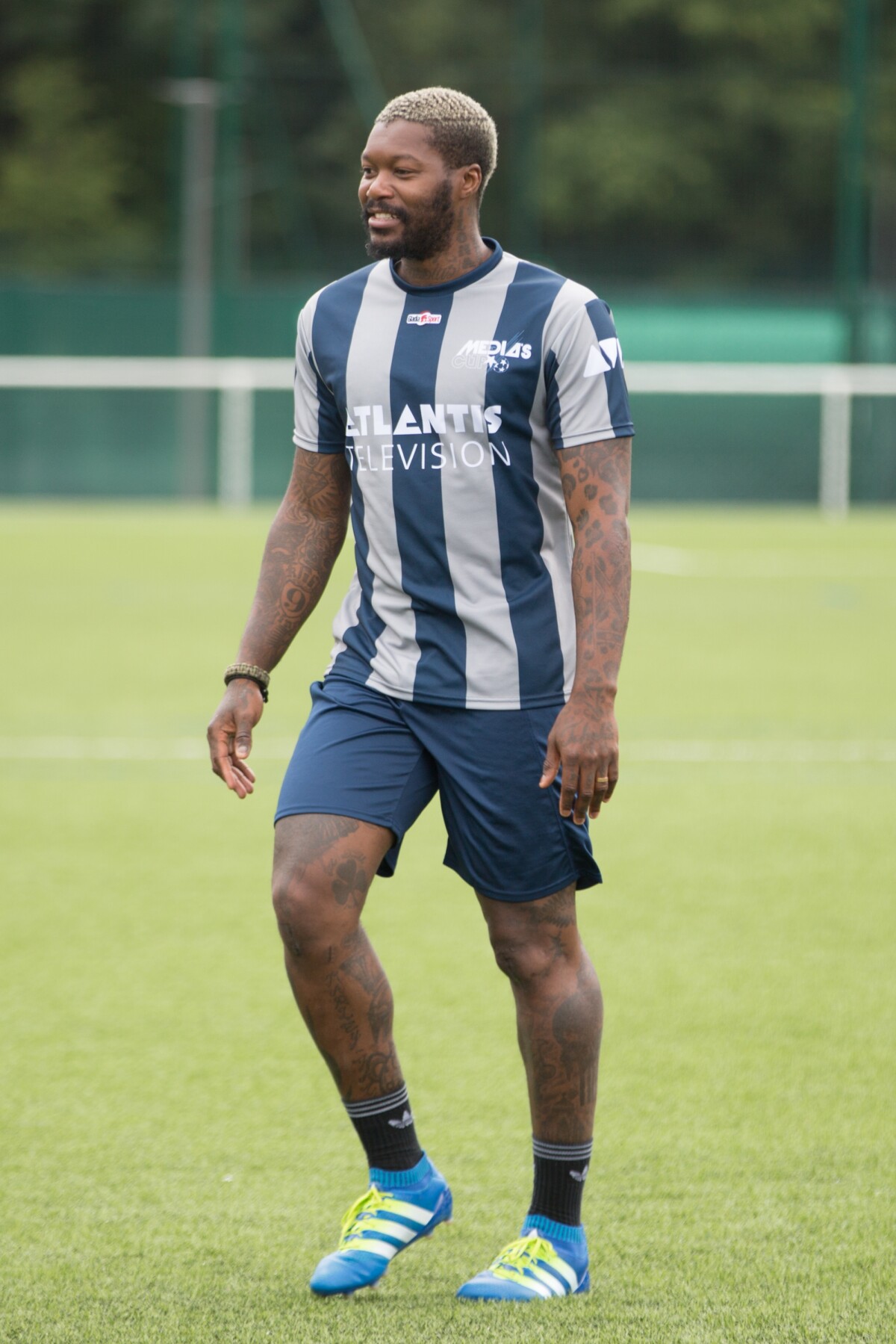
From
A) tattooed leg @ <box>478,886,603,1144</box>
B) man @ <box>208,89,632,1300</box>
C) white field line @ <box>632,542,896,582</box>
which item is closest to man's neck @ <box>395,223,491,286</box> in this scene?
man @ <box>208,89,632,1300</box>

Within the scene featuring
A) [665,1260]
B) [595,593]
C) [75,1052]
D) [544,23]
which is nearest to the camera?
[595,593]

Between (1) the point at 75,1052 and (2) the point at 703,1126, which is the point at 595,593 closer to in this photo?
(2) the point at 703,1126

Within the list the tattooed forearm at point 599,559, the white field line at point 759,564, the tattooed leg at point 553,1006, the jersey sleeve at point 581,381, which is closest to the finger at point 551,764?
the tattooed forearm at point 599,559

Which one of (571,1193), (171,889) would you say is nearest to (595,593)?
(571,1193)

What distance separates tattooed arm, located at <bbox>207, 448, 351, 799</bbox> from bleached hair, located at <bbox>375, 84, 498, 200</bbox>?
608 millimetres

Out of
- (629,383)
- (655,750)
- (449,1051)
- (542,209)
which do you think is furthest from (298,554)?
(542,209)

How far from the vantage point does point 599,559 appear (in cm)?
326

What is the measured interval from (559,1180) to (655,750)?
5.59 meters

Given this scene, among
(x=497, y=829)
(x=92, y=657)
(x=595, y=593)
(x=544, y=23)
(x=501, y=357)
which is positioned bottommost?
(x=92, y=657)

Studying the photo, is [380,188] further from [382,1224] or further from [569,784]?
[382,1224]

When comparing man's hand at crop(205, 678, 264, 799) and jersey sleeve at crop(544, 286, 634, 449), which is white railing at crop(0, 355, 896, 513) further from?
jersey sleeve at crop(544, 286, 634, 449)

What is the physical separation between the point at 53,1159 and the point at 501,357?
1939mm

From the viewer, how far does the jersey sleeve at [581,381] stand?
3.27 meters

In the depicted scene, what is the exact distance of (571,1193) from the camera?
3430mm
